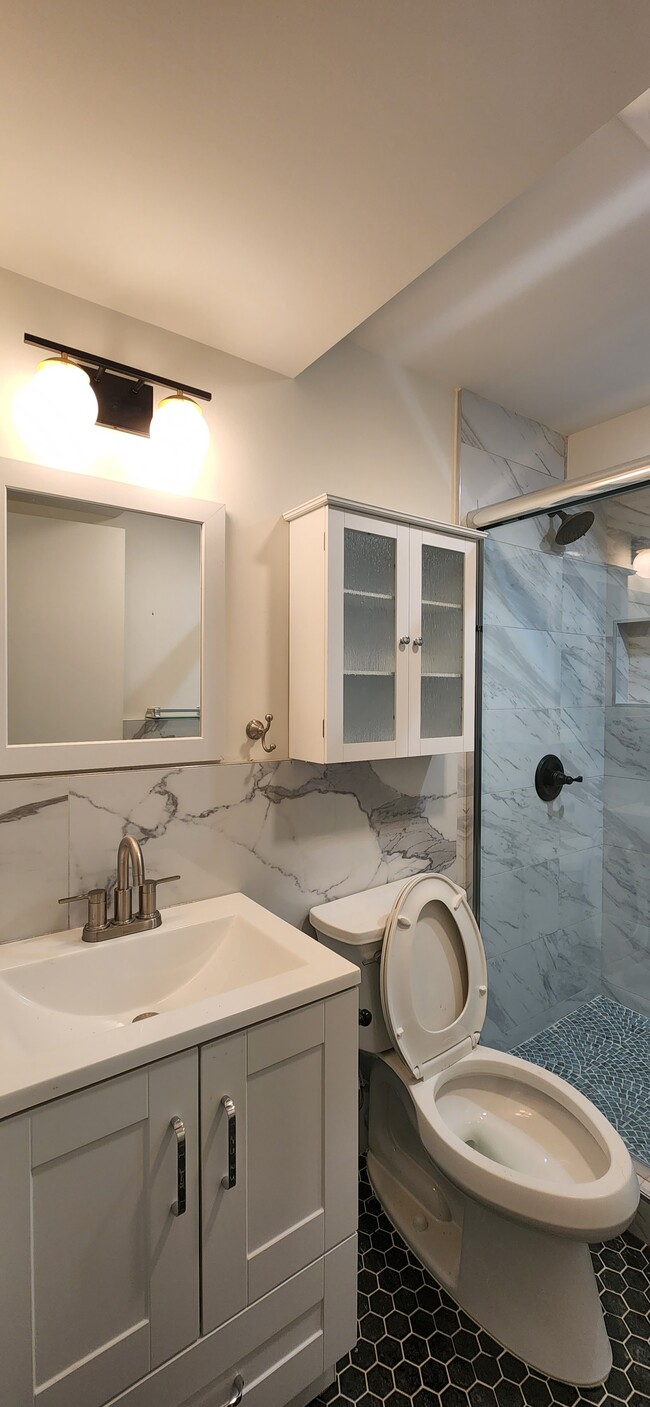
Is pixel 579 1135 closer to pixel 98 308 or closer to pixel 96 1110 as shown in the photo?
pixel 96 1110

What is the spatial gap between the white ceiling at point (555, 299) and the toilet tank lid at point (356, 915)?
154 cm

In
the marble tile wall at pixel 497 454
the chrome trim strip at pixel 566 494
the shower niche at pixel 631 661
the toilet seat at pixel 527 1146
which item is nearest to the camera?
the toilet seat at pixel 527 1146

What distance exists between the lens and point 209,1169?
3.00 feet

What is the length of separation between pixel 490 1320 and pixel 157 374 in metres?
2.16

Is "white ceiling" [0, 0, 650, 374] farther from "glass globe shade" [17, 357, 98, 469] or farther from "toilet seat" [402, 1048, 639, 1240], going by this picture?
"toilet seat" [402, 1048, 639, 1240]

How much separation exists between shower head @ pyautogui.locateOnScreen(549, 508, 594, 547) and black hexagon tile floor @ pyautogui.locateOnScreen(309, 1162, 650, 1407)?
2.07 meters

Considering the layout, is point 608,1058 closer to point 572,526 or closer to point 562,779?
point 562,779

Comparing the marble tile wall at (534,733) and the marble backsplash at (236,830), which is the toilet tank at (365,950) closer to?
the marble backsplash at (236,830)

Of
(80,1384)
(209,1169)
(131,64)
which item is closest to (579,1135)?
(209,1169)

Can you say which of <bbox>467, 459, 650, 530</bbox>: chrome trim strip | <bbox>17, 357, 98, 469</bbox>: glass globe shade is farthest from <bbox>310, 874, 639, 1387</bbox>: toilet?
<bbox>17, 357, 98, 469</bbox>: glass globe shade

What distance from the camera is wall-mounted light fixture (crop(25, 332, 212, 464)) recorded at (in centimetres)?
115

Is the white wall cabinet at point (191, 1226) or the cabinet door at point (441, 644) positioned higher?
the cabinet door at point (441, 644)

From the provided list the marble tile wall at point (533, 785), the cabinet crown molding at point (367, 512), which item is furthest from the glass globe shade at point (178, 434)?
the marble tile wall at point (533, 785)

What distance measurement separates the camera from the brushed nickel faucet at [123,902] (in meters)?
1.17
